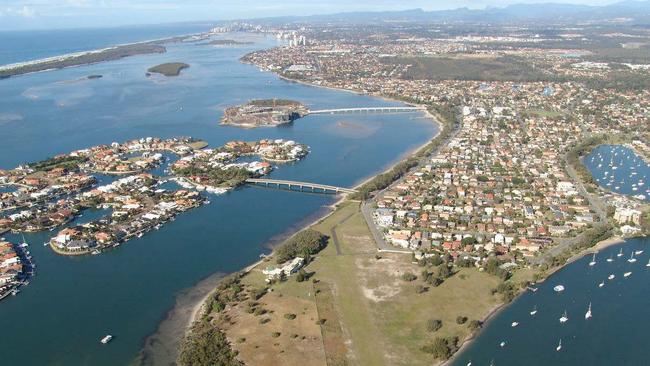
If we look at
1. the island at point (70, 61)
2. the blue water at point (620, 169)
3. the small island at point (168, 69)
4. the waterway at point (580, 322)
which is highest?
the island at point (70, 61)

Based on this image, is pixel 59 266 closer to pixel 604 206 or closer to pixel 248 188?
pixel 248 188

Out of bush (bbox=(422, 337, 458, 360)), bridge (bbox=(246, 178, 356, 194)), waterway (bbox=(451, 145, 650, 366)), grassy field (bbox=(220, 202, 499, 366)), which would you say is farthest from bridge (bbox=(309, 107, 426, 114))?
bush (bbox=(422, 337, 458, 360))

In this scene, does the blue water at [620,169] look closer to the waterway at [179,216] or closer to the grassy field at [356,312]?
the waterway at [179,216]

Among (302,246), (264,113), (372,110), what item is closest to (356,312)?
(302,246)

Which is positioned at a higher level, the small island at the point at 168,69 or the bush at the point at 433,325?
the small island at the point at 168,69

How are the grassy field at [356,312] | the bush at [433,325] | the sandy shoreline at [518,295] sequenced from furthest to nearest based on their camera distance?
the bush at [433,325]
the sandy shoreline at [518,295]
the grassy field at [356,312]

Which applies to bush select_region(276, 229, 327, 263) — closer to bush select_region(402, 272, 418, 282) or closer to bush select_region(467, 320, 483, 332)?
bush select_region(402, 272, 418, 282)

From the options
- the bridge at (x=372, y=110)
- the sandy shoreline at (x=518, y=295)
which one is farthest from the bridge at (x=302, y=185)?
the bridge at (x=372, y=110)

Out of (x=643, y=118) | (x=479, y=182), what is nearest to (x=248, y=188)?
(x=479, y=182)
